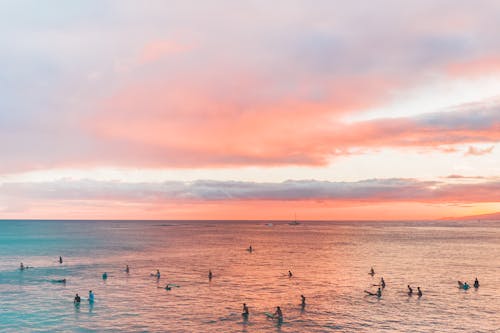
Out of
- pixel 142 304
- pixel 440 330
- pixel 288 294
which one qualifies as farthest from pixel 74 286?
pixel 440 330

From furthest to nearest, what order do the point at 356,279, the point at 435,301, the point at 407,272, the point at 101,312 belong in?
the point at 407,272, the point at 356,279, the point at 435,301, the point at 101,312

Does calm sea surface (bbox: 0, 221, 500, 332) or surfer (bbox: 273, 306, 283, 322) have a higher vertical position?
surfer (bbox: 273, 306, 283, 322)

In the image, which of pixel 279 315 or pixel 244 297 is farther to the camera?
pixel 244 297

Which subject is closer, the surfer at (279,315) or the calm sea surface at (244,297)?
the calm sea surface at (244,297)

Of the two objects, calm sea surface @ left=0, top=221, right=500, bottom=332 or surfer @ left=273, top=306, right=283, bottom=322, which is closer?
calm sea surface @ left=0, top=221, right=500, bottom=332

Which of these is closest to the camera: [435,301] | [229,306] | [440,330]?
[440,330]

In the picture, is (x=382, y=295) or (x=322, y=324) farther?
(x=382, y=295)

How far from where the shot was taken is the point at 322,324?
1778 inches

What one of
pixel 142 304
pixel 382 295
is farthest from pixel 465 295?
pixel 142 304

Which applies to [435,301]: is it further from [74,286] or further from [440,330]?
[74,286]

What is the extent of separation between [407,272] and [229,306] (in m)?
45.2

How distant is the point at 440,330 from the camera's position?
4331 cm

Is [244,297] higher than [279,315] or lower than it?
lower

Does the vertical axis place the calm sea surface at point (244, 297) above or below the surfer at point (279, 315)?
below
